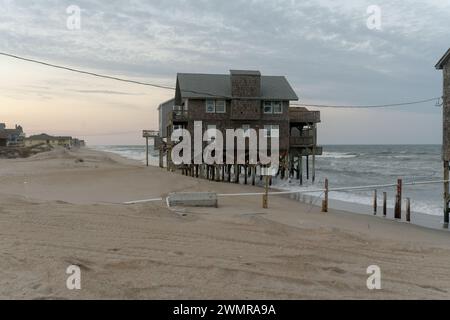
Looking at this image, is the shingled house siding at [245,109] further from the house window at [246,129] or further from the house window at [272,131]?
the house window at [272,131]

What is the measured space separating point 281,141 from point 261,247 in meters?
30.5

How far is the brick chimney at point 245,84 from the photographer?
38938 mm

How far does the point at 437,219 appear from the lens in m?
21.4

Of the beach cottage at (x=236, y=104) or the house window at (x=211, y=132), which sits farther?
the beach cottage at (x=236, y=104)

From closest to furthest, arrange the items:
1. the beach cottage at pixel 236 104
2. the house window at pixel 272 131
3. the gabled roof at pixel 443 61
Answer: the gabled roof at pixel 443 61 → the beach cottage at pixel 236 104 → the house window at pixel 272 131

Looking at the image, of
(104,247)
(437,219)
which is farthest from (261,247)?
(437,219)

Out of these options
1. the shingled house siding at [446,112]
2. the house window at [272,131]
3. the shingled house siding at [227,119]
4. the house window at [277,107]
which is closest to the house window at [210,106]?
the shingled house siding at [227,119]

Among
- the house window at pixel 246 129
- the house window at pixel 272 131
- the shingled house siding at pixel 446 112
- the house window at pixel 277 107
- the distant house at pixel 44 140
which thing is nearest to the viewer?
the shingled house siding at pixel 446 112

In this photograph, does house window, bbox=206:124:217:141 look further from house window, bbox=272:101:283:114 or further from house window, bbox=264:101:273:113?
house window, bbox=272:101:283:114

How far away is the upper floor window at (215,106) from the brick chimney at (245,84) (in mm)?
1235

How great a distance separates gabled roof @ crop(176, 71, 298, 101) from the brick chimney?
1.66ft

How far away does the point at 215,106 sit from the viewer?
3903 centimetres

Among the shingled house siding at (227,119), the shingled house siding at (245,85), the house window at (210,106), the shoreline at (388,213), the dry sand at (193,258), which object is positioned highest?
the shingled house siding at (245,85)
